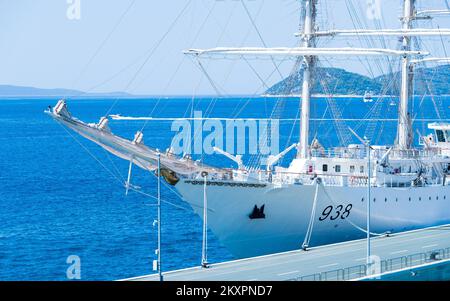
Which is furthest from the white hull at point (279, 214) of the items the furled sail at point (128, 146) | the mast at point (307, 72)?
the mast at point (307, 72)

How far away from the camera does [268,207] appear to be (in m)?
50.3

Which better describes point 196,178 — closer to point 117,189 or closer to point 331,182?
point 331,182

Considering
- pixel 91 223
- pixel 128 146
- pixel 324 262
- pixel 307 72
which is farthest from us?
pixel 91 223

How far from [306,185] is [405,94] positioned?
12.6 metres

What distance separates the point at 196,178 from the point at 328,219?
7.34 metres

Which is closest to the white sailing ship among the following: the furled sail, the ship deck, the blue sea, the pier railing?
the furled sail

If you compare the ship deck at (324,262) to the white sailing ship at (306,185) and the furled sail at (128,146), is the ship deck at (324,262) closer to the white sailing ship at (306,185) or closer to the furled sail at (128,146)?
the white sailing ship at (306,185)

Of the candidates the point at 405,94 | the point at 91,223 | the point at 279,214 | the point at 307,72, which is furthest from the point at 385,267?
the point at 91,223

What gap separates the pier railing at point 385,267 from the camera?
129ft

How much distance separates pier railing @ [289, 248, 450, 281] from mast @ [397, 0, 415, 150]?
15214 mm

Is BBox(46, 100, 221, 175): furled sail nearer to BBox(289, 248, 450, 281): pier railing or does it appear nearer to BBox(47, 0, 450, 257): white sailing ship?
BBox(47, 0, 450, 257): white sailing ship

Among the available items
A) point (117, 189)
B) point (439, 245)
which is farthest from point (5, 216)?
point (439, 245)

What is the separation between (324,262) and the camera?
43.2 meters

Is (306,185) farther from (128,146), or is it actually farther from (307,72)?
(128,146)
